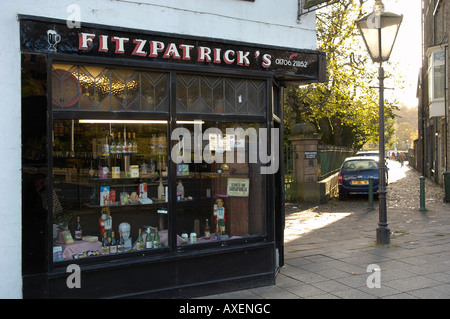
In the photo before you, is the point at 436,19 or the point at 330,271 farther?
the point at 436,19

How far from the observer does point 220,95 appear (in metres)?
5.86

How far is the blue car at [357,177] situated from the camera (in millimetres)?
16297

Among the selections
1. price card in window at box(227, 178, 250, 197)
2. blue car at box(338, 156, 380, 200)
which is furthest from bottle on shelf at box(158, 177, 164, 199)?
blue car at box(338, 156, 380, 200)

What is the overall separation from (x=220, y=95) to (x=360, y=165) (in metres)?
12.3

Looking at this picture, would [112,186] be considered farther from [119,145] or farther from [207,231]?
[207,231]

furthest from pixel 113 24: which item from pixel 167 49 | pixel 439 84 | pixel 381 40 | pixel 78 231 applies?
pixel 439 84

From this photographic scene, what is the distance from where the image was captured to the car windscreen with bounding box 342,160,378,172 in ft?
54.6

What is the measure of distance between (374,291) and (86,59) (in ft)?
15.0

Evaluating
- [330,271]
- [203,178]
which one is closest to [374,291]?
[330,271]

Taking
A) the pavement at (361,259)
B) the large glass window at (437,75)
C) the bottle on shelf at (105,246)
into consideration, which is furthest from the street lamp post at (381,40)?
the large glass window at (437,75)

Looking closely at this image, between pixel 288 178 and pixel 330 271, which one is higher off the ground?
pixel 288 178

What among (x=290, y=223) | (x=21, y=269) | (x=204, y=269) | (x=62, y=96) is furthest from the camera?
(x=290, y=223)

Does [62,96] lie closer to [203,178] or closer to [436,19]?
[203,178]

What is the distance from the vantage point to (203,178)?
6.34 m
